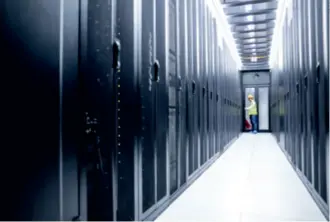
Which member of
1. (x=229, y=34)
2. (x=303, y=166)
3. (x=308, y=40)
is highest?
(x=229, y=34)

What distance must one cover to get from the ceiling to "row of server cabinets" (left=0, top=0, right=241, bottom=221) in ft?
11.8

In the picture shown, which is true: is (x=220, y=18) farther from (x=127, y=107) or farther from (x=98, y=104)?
(x=98, y=104)

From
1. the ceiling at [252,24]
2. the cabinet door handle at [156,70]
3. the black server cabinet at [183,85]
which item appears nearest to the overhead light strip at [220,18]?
the ceiling at [252,24]

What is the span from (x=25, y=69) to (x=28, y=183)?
336mm

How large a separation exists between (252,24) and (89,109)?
6370 mm

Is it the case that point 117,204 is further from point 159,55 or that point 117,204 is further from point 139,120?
point 159,55

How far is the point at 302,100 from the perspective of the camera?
3.15 metres

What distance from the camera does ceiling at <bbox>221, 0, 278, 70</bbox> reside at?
5684 mm

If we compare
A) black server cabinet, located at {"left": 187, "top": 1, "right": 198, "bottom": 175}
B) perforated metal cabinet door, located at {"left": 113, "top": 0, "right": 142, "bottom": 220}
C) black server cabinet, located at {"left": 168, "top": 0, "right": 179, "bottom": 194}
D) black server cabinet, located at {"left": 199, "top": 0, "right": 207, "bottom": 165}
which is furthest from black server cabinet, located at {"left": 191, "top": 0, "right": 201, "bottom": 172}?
perforated metal cabinet door, located at {"left": 113, "top": 0, "right": 142, "bottom": 220}

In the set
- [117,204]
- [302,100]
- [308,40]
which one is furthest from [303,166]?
[117,204]

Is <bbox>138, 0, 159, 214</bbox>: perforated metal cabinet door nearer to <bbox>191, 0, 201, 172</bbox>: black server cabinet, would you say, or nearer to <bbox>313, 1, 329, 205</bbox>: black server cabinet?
<bbox>313, 1, 329, 205</bbox>: black server cabinet

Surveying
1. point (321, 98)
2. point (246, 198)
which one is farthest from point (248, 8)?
point (246, 198)

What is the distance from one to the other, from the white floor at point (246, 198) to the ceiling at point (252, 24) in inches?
125

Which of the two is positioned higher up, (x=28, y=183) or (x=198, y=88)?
(x=198, y=88)
